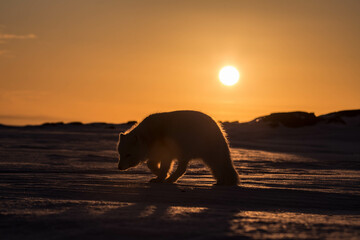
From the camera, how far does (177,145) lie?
7.84 metres

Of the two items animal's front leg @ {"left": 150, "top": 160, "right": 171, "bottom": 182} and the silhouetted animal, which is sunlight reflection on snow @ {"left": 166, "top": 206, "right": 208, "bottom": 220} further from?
animal's front leg @ {"left": 150, "top": 160, "right": 171, "bottom": 182}

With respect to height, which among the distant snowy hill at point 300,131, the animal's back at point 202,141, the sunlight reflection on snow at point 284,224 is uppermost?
the animal's back at point 202,141

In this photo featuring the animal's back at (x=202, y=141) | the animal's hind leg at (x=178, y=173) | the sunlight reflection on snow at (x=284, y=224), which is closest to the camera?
the sunlight reflection on snow at (x=284, y=224)

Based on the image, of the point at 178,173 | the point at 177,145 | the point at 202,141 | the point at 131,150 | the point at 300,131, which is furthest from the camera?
the point at 300,131

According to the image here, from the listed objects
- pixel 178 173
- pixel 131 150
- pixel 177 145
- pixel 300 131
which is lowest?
pixel 300 131

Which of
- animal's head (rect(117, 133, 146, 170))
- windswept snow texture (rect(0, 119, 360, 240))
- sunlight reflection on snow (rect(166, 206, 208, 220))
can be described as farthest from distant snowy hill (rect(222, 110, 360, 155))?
sunlight reflection on snow (rect(166, 206, 208, 220))

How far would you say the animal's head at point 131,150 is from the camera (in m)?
8.30

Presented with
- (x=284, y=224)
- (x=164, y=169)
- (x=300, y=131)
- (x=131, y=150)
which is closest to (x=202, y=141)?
(x=164, y=169)

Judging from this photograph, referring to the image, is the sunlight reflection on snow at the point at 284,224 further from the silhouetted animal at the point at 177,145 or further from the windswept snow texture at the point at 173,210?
the silhouetted animal at the point at 177,145

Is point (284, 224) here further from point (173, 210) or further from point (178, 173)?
point (178, 173)

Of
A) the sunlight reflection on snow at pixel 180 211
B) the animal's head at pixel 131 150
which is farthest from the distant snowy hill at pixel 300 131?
the sunlight reflection on snow at pixel 180 211

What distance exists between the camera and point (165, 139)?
8.02 meters

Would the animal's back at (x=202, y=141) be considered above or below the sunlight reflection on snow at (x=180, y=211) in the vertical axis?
above

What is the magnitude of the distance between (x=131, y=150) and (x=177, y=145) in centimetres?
93
